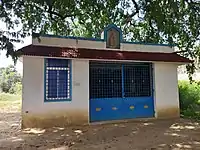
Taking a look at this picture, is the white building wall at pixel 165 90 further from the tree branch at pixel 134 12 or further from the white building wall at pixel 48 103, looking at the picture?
the tree branch at pixel 134 12

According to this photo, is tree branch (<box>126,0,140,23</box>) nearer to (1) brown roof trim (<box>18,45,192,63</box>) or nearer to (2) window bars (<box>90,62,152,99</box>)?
(1) brown roof trim (<box>18,45,192,63</box>)

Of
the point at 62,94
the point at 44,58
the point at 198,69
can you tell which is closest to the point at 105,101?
the point at 62,94

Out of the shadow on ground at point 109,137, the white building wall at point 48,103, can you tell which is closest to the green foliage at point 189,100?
the shadow on ground at point 109,137

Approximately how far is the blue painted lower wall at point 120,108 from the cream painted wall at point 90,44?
8.12 feet

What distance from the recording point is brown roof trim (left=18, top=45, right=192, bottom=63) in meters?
8.92

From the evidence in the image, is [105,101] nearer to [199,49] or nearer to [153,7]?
[153,7]

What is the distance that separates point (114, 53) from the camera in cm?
1039

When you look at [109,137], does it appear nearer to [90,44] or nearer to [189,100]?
[90,44]

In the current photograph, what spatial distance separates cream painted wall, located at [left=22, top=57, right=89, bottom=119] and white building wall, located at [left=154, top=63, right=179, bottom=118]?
11.8 ft

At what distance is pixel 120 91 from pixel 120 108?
801 millimetres

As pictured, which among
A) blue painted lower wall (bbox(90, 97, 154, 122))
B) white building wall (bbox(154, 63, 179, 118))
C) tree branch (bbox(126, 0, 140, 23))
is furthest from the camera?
tree branch (bbox(126, 0, 140, 23))

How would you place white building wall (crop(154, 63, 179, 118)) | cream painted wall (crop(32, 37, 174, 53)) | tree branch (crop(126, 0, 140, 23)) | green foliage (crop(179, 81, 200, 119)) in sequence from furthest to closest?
green foliage (crop(179, 81, 200, 119)), tree branch (crop(126, 0, 140, 23)), white building wall (crop(154, 63, 179, 118)), cream painted wall (crop(32, 37, 174, 53))

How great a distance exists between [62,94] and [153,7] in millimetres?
6588

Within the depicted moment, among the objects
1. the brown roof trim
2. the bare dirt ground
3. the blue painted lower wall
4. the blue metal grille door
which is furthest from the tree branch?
the bare dirt ground
